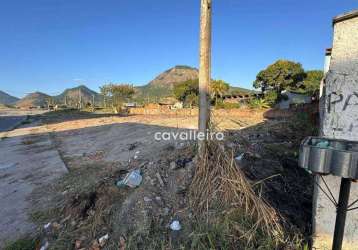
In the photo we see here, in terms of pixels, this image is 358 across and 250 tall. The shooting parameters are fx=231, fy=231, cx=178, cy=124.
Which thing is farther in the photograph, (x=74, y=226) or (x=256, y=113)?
(x=256, y=113)

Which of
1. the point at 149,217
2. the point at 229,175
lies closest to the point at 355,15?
the point at 229,175

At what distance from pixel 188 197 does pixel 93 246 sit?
101 centimetres

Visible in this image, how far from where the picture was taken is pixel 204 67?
268cm

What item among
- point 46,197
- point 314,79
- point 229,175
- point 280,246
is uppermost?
point 314,79

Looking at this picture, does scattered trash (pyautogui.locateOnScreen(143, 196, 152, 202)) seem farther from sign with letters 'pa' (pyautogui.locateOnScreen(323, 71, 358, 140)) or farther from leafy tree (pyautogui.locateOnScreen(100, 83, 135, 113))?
leafy tree (pyautogui.locateOnScreen(100, 83, 135, 113))

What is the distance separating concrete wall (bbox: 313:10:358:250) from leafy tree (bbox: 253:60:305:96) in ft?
112

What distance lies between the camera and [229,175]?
7.93 feet

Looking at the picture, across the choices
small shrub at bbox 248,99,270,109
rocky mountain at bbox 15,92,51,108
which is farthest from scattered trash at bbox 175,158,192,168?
→ rocky mountain at bbox 15,92,51,108

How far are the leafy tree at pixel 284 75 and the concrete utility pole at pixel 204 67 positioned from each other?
3348 cm

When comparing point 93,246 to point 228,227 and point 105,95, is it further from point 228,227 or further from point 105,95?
point 105,95

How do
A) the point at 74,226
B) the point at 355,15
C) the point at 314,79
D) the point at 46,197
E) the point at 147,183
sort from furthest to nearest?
1. the point at 314,79
2. the point at 46,197
3. the point at 147,183
4. the point at 74,226
5. the point at 355,15

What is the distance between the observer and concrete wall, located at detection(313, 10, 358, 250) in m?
1.60

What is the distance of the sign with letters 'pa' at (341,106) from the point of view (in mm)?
1629

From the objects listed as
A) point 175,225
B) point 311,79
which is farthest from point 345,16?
point 311,79
